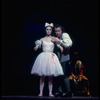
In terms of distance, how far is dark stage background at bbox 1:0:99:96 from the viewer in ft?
12.4

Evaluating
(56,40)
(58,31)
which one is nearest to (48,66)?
(56,40)

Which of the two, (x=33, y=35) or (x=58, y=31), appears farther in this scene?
(x=33, y=35)

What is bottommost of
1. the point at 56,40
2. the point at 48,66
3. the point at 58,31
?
the point at 48,66

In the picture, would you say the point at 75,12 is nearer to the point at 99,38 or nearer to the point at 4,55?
the point at 99,38

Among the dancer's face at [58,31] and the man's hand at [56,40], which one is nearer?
the man's hand at [56,40]

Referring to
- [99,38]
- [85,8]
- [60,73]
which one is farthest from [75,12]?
[60,73]

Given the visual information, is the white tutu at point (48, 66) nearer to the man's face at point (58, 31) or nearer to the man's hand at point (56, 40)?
the man's hand at point (56, 40)

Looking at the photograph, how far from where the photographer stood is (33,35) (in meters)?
3.89

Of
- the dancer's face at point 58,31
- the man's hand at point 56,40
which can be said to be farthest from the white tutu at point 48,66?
the dancer's face at point 58,31

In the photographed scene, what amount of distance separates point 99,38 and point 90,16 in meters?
0.39

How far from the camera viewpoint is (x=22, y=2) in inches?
147

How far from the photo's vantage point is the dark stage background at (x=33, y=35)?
149 inches

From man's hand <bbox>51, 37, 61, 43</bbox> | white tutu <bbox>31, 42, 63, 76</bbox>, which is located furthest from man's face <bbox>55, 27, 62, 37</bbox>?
white tutu <bbox>31, 42, 63, 76</bbox>

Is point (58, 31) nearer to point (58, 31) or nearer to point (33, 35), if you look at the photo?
point (58, 31)
